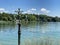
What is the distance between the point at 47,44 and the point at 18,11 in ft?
6.34

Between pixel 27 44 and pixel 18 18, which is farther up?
pixel 18 18

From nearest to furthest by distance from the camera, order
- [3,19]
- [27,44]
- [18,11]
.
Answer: [18,11], [27,44], [3,19]

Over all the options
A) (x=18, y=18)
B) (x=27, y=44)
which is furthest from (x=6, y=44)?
(x=18, y=18)

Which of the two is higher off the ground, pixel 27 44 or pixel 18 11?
pixel 18 11

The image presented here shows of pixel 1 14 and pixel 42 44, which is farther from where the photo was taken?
pixel 1 14

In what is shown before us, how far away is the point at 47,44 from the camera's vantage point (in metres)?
7.02

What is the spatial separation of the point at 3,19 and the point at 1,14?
1377 millimetres

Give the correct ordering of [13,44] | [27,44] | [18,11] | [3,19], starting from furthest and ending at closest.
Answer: [3,19], [13,44], [27,44], [18,11]

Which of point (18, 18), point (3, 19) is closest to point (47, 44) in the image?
point (18, 18)

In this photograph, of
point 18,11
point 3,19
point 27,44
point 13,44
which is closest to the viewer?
point 18,11

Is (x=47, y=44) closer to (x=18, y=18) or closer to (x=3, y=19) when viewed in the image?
(x=18, y=18)

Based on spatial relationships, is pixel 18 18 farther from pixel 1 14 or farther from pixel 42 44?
pixel 1 14

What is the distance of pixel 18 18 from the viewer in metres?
5.79

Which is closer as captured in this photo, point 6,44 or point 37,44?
point 37,44
